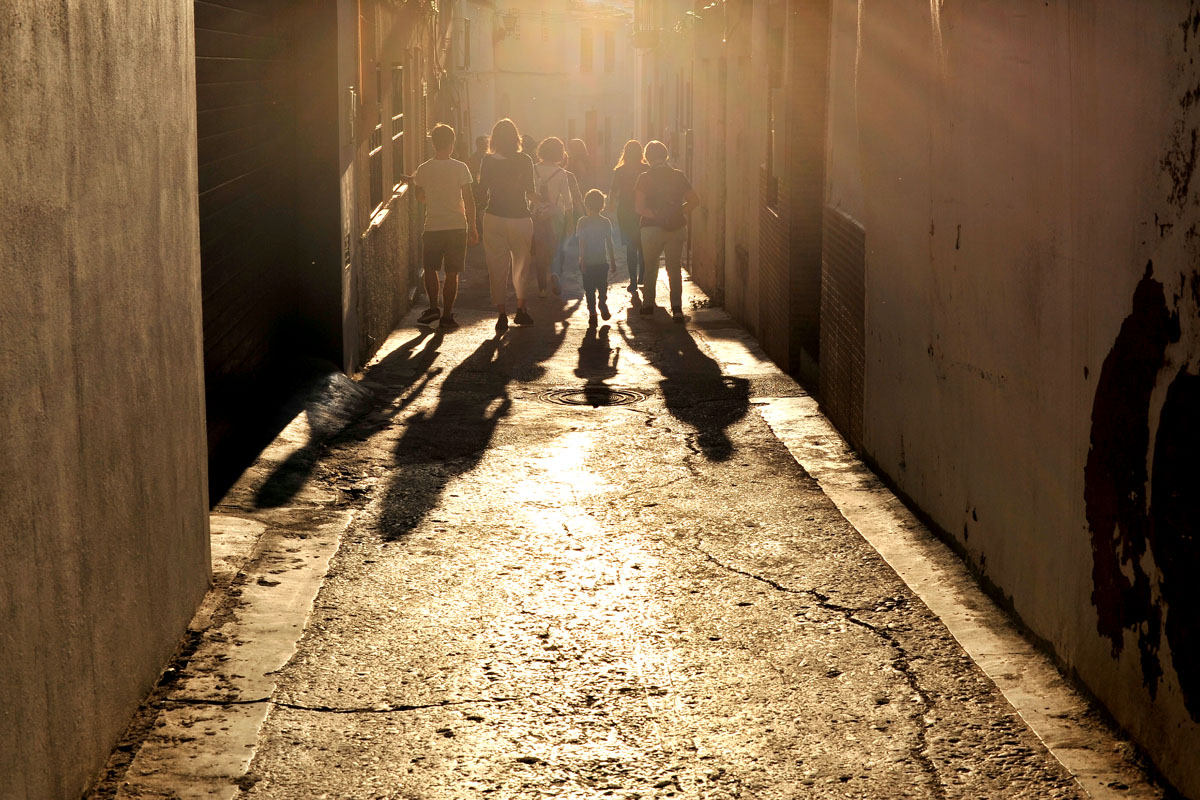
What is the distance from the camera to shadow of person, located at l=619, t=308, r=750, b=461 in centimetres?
916

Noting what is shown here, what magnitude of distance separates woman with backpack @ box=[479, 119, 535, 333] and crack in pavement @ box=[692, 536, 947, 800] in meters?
7.56

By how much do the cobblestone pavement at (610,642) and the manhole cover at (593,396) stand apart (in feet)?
3.80

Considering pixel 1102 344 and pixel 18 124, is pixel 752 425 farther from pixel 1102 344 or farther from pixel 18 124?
pixel 18 124

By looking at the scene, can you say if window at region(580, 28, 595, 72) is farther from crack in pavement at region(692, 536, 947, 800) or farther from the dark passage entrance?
crack in pavement at region(692, 536, 947, 800)

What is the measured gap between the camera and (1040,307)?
5121 millimetres

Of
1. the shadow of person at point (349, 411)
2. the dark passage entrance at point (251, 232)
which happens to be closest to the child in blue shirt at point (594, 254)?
the shadow of person at point (349, 411)

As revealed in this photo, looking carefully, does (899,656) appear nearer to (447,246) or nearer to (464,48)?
(447,246)

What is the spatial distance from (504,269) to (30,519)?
35.1 ft

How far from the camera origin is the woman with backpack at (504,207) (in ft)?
44.8

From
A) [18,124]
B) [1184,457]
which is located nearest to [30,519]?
[18,124]

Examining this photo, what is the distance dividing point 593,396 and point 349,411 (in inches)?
73.9

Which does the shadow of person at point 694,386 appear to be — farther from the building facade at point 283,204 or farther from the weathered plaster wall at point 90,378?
the weathered plaster wall at point 90,378

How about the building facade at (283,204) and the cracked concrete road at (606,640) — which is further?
the building facade at (283,204)

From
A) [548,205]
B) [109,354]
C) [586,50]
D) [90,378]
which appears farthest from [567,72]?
[90,378]
